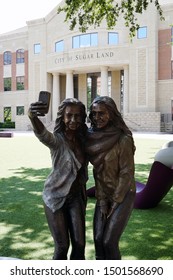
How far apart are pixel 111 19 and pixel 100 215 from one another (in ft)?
30.1

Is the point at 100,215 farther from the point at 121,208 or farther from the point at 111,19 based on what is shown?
the point at 111,19

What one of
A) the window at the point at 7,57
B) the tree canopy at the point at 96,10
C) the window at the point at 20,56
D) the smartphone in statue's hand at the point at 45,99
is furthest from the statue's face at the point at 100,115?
the window at the point at 7,57

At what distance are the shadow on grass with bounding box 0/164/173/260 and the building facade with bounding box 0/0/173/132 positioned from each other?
97.0ft

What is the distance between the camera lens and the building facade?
35.5 m

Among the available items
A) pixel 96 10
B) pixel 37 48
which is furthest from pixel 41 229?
pixel 37 48

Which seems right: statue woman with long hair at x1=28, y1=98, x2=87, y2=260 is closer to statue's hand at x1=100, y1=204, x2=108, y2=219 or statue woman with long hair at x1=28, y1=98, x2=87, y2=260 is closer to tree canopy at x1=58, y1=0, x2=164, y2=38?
statue's hand at x1=100, y1=204, x2=108, y2=219

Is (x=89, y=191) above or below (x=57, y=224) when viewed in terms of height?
below

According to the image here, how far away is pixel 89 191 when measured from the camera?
6.79 meters

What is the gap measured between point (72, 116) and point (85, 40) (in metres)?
37.4

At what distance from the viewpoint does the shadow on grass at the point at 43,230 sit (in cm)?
405

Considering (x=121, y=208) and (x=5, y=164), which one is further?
(x=5, y=164)

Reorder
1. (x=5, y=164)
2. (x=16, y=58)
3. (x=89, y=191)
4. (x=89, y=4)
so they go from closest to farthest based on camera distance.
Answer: (x=89, y=191), (x=89, y=4), (x=5, y=164), (x=16, y=58)

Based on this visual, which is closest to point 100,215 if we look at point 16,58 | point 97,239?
point 97,239

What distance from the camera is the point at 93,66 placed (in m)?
37.9
